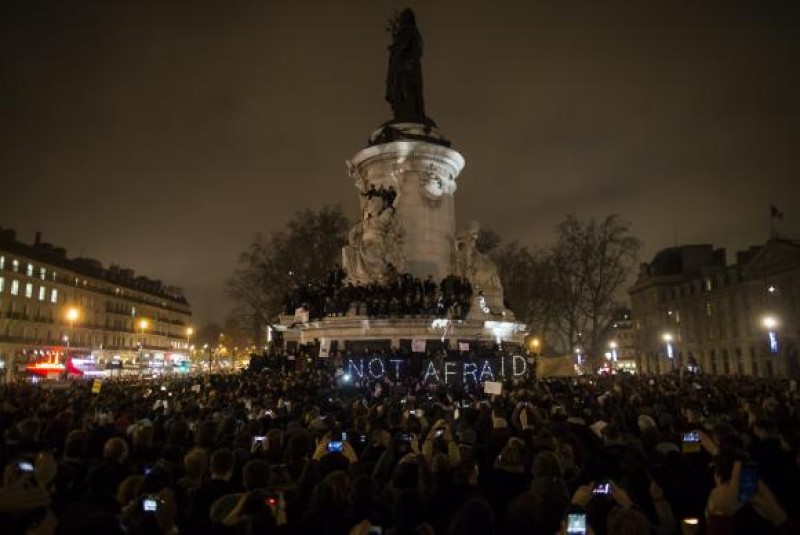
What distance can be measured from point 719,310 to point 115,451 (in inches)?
2792

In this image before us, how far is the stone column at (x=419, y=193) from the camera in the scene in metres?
29.4

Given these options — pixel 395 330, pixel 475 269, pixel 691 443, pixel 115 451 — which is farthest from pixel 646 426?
pixel 475 269

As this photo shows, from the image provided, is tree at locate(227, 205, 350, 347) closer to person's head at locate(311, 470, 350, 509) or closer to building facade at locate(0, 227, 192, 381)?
building facade at locate(0, 227, 192, 381)

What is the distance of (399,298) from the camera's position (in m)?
26.1

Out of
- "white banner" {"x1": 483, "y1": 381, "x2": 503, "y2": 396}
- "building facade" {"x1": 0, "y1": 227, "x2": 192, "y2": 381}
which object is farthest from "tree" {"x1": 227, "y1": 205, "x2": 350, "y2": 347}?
"white banner" {"x1": 483, "y1": 381, "x2": 503, "y2": 396}

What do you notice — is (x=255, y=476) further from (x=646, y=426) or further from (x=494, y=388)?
(x=494, y=388)

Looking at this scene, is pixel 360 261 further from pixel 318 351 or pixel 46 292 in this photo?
pixel 46 292

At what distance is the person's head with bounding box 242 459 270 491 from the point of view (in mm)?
4785

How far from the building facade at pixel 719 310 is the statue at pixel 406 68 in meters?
25.6

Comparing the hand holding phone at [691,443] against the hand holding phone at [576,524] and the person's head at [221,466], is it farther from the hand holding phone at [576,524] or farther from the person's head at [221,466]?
the person's head at [221,466]

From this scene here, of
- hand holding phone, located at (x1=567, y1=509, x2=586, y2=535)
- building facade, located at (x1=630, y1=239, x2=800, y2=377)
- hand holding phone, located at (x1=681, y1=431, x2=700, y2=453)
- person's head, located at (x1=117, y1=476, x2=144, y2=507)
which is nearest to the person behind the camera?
hand holding phone, located at (x1=567, y1=509, x2=586, y2=535)

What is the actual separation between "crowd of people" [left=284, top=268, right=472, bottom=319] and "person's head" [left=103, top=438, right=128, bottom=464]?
1996 centimetres

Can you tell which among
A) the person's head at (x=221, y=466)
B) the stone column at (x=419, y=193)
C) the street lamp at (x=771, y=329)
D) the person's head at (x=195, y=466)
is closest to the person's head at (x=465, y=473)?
the person's head at (x=221, y=466)

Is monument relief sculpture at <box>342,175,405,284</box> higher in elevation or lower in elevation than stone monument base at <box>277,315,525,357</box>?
higher
